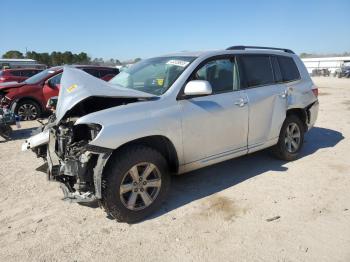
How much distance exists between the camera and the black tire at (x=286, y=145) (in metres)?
5.47

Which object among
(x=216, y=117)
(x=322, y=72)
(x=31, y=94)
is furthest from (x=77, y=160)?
(x=322, y=72)

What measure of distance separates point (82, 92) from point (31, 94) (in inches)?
291

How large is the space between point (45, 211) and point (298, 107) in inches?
166

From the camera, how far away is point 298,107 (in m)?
5.64

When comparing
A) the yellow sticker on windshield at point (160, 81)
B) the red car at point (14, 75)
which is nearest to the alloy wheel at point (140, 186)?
the yellow sticker on windshield at point (160, 81)

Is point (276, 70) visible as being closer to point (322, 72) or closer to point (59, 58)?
point (322, 72)

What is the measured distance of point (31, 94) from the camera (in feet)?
33.2

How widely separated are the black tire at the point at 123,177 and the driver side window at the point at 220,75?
118 cm

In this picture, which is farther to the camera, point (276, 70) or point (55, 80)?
point (55, 80)

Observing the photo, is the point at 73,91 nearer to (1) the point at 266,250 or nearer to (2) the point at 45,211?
(2) the point at 45,211

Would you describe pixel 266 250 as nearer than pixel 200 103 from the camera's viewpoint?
Yes

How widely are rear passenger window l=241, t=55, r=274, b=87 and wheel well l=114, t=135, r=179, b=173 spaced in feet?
5.39

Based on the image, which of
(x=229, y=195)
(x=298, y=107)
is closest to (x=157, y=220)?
(x=229, y=195)

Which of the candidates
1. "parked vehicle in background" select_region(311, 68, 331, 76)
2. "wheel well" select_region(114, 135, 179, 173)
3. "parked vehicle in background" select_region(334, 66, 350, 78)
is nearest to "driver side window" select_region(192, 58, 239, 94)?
"wheel well" select_region(114, 135, 179, 173)
